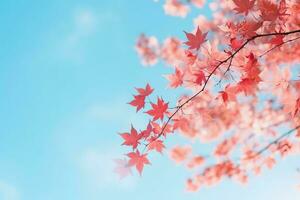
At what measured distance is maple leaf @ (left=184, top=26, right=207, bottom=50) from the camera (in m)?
2.53

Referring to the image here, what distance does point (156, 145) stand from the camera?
8.45 ft

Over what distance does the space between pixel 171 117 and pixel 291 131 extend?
3.27 meters

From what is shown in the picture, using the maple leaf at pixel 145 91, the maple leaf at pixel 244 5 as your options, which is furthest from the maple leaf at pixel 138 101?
the maple leaf at pixel 244 5

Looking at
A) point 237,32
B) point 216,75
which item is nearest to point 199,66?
point 216,75

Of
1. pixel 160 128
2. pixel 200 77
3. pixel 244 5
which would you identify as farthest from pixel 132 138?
pixel 244 5

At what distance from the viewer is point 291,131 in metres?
5.36

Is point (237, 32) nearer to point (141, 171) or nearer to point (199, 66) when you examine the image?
point (199, 66)

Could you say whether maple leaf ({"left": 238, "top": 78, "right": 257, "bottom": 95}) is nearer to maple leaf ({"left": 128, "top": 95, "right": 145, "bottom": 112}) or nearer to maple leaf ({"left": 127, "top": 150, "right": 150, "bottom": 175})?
maple leaf ({"left": 128, "top": 95, "right": 145, "bottom": 112})

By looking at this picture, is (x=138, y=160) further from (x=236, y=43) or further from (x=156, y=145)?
(x=236, y=43)

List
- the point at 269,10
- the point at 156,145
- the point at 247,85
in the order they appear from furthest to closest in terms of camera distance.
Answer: the point at 247,85 < the point at 156,145 < the point at 269,10

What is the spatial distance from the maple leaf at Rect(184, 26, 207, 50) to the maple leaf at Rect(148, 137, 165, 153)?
0.63 m

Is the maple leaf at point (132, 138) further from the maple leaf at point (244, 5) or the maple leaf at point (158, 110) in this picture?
the maple leaf at point (244, 5)

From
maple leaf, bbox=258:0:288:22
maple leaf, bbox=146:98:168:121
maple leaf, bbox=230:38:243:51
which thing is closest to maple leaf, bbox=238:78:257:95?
maple leaf, bbox=230:38:243:51

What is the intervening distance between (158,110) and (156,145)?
0.22 metres
